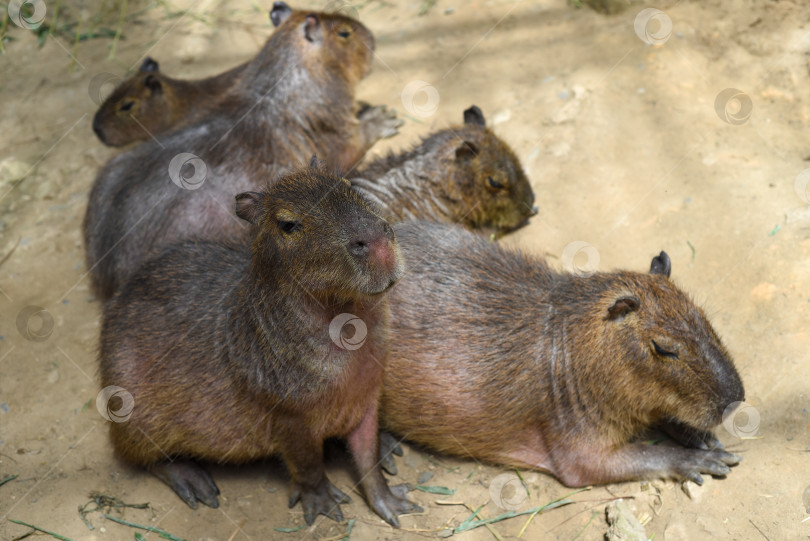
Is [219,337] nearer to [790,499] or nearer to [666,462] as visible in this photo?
[666,462]

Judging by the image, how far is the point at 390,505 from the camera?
171 inches

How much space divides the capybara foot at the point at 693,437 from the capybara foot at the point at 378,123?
3466 millimetres

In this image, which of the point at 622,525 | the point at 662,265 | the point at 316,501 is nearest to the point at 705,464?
the point at 622,525

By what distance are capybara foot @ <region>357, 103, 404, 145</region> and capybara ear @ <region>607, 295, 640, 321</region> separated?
10.5 ft

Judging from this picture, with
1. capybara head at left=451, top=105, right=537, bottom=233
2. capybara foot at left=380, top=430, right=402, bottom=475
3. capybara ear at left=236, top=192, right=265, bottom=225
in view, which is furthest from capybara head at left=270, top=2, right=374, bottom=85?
capybara foot at left=380, top=430, right=402, bottom=475

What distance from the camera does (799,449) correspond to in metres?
4.18

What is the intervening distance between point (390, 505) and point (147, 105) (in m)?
4.16

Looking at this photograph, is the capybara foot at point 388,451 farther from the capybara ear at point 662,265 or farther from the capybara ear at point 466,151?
the capybara ear at point 466,151

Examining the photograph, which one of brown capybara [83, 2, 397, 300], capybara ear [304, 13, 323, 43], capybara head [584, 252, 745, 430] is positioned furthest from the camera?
capybara ear [304, 13, 323, 43]

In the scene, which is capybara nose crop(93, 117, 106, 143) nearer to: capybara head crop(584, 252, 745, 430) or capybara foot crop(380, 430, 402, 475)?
capybara foot crop(380, 430, 402, 475)

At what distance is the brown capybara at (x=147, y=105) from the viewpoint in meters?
6.60

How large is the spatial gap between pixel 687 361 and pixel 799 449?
85 cm

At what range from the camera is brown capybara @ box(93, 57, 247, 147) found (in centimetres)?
660

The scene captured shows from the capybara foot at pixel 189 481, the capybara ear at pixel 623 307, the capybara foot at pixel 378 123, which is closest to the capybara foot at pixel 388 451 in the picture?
the capybara foot at pixel 189 481
